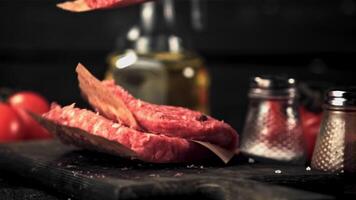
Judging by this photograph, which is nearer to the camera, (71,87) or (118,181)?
(118,181)

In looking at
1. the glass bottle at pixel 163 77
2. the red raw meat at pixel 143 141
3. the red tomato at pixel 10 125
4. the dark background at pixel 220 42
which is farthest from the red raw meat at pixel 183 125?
the dark background at pixel 220 42

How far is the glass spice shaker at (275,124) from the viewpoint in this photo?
1710 millimetres

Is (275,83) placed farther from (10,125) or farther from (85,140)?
(10,125)

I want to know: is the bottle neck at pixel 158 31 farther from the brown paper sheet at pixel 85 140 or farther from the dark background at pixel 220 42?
the brown paper sheet at pixel 85 140

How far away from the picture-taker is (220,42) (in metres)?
4.01

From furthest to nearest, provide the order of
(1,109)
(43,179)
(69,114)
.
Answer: (1,109)
(69,114)
(43,179)

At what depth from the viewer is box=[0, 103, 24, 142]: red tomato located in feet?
7.59

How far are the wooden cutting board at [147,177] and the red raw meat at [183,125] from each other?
0.17ft

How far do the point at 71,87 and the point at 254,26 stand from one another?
0.95m

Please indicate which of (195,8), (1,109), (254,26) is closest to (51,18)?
(195,8)

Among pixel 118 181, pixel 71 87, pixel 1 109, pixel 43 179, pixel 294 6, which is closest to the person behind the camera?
pixel 118 181

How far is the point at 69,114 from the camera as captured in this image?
1664mm

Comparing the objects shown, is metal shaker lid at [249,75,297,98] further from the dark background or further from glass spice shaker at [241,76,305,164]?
the dark background

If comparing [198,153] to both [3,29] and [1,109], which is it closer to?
[1,109]
